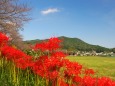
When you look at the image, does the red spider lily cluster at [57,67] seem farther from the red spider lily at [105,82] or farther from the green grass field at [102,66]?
the green grass field at [102,66]

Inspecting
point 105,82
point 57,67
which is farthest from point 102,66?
point 105,82

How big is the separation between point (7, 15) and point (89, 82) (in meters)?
23.7

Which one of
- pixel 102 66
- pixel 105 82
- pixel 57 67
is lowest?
pixel 102 66

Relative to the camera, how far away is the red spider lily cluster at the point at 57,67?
26.2 feet

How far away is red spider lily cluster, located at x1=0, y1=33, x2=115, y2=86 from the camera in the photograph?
7.98m

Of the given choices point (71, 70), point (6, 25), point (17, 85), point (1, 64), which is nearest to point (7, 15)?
point (6, 25)

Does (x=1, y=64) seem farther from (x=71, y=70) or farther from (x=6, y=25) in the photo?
(x=6, y=25)

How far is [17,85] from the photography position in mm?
11891

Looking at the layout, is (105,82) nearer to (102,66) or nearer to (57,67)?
(57,67)

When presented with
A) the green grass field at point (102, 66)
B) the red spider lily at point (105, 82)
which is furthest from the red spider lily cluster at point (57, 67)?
the green grass field at point (102, 66)

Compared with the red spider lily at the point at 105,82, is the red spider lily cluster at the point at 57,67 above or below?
above

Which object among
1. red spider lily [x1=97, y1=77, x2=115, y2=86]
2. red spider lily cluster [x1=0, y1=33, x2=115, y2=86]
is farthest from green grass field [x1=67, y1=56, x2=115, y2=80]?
red spider lily [x1=97, y1=77, x2=115, y2=86]

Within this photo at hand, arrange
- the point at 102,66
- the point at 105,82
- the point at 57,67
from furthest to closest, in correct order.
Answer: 1. the point at 102,66
2. the point at 57,67
3. the point at 105,82

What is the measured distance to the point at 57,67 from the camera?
8773mm
